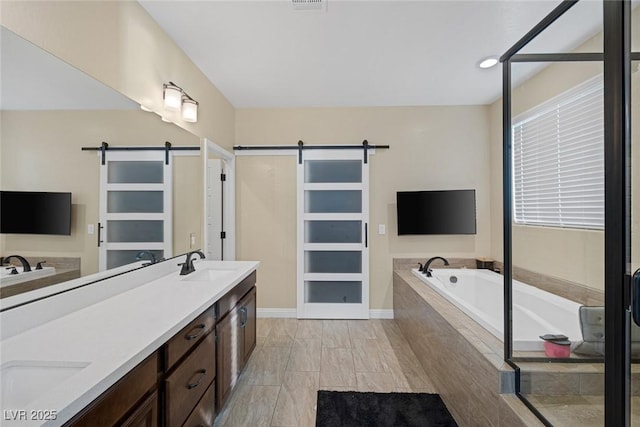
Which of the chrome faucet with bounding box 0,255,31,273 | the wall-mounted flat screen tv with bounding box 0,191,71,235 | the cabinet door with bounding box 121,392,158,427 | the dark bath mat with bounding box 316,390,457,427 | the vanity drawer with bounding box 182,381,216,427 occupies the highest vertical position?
the wall-mounted flat screen tv with bounding box 0,191,71,235

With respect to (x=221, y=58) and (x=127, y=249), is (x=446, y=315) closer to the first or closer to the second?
(x=127, y=249)

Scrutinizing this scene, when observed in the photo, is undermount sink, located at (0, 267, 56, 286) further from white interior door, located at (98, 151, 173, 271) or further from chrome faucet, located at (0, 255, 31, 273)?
white interior door, located at (98, 151, 173, 271)

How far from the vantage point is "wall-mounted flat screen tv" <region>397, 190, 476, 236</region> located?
359 centimetres

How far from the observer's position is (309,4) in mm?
1908

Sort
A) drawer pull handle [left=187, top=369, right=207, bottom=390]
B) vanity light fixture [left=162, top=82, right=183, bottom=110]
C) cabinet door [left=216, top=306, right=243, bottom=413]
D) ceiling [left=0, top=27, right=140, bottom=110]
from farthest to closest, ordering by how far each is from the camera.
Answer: vanity light fixture [left=162, top=82, right=183, bottom=110] < cabinet door [left=216, top=306, right=243, bottom=413] < drawer pull handle [left=187, top=369, right=207, bottom=390] < ceiling [left=0, top=27, right=140, bottom=110]

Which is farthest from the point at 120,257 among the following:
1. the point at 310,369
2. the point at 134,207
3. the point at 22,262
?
the point at 310,369

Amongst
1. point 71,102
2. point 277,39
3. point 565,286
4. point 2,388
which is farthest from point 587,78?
point 2,388

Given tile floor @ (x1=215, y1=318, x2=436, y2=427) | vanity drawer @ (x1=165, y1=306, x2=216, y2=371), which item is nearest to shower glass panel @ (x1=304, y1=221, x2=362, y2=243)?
tile floor @ (x1=215, y1=318, x2=436, y2=427)

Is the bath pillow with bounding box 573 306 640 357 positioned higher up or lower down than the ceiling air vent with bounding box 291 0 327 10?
lower down

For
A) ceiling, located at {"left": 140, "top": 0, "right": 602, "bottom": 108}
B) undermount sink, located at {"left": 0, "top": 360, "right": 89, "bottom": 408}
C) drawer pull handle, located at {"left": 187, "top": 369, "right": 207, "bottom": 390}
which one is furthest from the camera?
ceiling, located at {"left": 140, "top": 0, "right": 602, "bottom": 108}

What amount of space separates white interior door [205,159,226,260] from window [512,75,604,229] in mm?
3110

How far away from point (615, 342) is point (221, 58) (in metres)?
3.14

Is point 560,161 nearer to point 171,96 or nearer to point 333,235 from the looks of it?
point 333,235

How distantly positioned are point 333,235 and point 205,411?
246cm
